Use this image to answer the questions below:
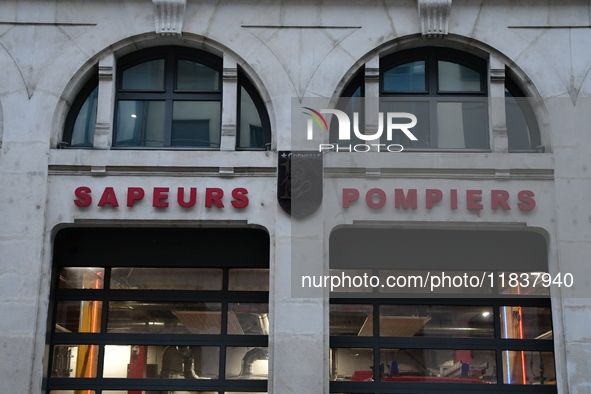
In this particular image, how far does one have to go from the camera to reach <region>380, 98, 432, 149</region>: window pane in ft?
50.2

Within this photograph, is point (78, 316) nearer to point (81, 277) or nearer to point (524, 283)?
point (81, 277)

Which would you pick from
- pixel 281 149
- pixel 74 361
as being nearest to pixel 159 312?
pixel 74 361

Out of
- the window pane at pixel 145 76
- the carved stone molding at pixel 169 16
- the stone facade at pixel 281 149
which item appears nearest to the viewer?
the stone facade at pixel 281 149

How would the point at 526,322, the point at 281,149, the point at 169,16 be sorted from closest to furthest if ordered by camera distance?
the point at 281,149 < the point at 526,322 < the point at 169,16

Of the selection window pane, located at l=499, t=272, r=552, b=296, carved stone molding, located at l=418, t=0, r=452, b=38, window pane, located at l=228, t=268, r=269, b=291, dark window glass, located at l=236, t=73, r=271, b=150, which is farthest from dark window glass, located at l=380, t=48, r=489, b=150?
window pane, located at l=228, t=268, r=269, b=291

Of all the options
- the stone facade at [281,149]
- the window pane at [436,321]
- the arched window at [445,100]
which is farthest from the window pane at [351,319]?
the arched window at [445,100]

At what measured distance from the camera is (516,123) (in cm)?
1545

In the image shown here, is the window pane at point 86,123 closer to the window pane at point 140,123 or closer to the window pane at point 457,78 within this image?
the window pane at point 140,123

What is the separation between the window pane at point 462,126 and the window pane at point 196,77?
462 cm

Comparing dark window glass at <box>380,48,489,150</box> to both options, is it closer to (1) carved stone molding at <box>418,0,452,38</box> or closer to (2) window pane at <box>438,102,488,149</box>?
(2) window pane at <box>438,102,488,149</box>

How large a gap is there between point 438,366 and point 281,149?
5176 mm

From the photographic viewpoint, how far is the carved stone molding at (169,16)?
15.2 meters

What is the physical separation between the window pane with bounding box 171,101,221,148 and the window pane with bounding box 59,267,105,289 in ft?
9.95

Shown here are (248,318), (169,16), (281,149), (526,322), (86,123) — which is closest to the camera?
(281,149)
